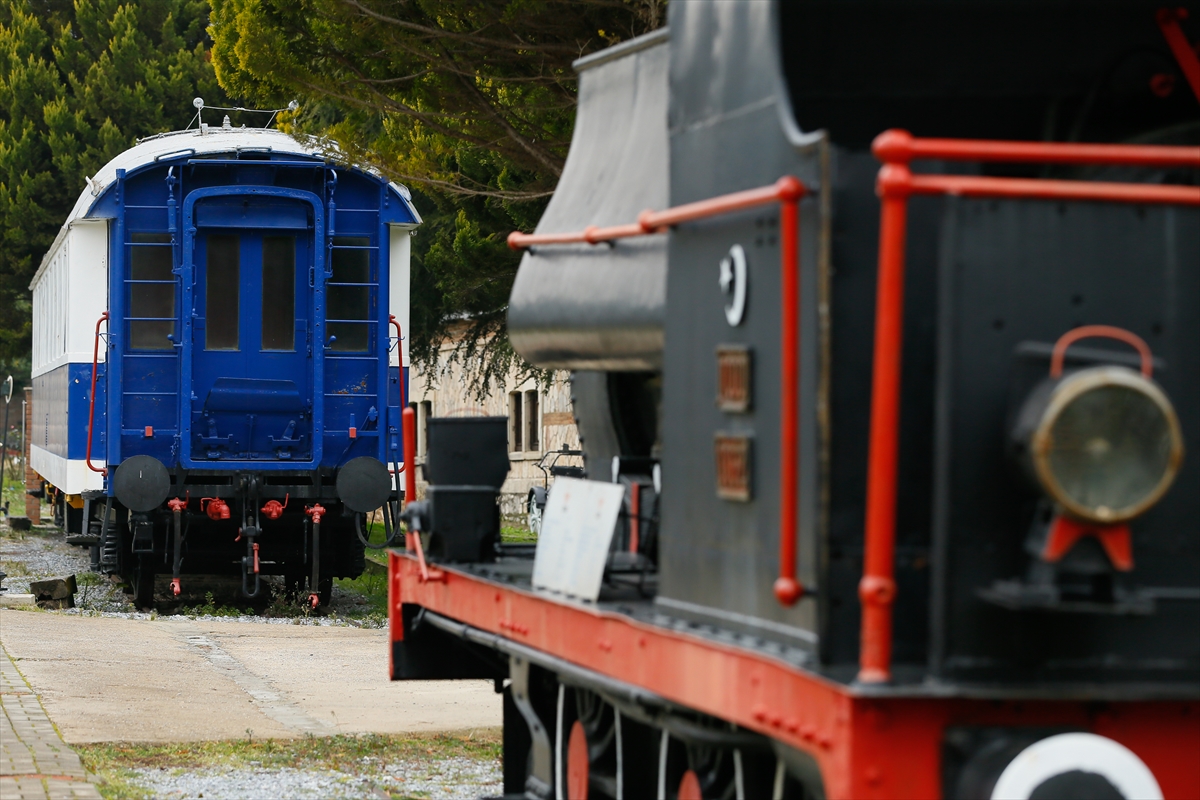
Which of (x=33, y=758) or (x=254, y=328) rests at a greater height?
(x=254, y=328)

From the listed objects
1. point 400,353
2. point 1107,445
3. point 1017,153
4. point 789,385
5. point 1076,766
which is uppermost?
point 400,353

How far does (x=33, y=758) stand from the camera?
8227 millimetres

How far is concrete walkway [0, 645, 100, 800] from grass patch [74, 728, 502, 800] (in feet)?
0.57

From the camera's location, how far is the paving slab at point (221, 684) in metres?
9.83

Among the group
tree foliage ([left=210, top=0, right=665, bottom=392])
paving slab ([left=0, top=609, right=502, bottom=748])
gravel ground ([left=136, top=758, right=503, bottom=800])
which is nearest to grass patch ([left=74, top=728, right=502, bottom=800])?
gravel ground ([left=136, top=758, right=503, bottom=800])

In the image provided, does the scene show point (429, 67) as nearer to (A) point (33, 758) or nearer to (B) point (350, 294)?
(B) point (350, 294)

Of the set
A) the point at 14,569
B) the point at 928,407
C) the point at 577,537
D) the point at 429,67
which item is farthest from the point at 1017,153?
the point at 14,569

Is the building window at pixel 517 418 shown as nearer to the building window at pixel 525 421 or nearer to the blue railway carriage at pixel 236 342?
the building window at pixel 525 421

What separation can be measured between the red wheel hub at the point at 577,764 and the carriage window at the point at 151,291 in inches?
390

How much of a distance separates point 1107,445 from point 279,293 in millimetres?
12544

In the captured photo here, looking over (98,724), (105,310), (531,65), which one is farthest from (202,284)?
(98,724)

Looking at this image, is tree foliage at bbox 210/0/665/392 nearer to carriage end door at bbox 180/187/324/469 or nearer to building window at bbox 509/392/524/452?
carriage end door at bbox 180/187/324/469

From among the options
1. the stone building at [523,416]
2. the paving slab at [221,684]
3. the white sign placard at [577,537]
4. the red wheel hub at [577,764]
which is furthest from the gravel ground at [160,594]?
the white sign placard at [577,537]

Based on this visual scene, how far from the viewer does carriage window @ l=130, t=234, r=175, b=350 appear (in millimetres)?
15242
